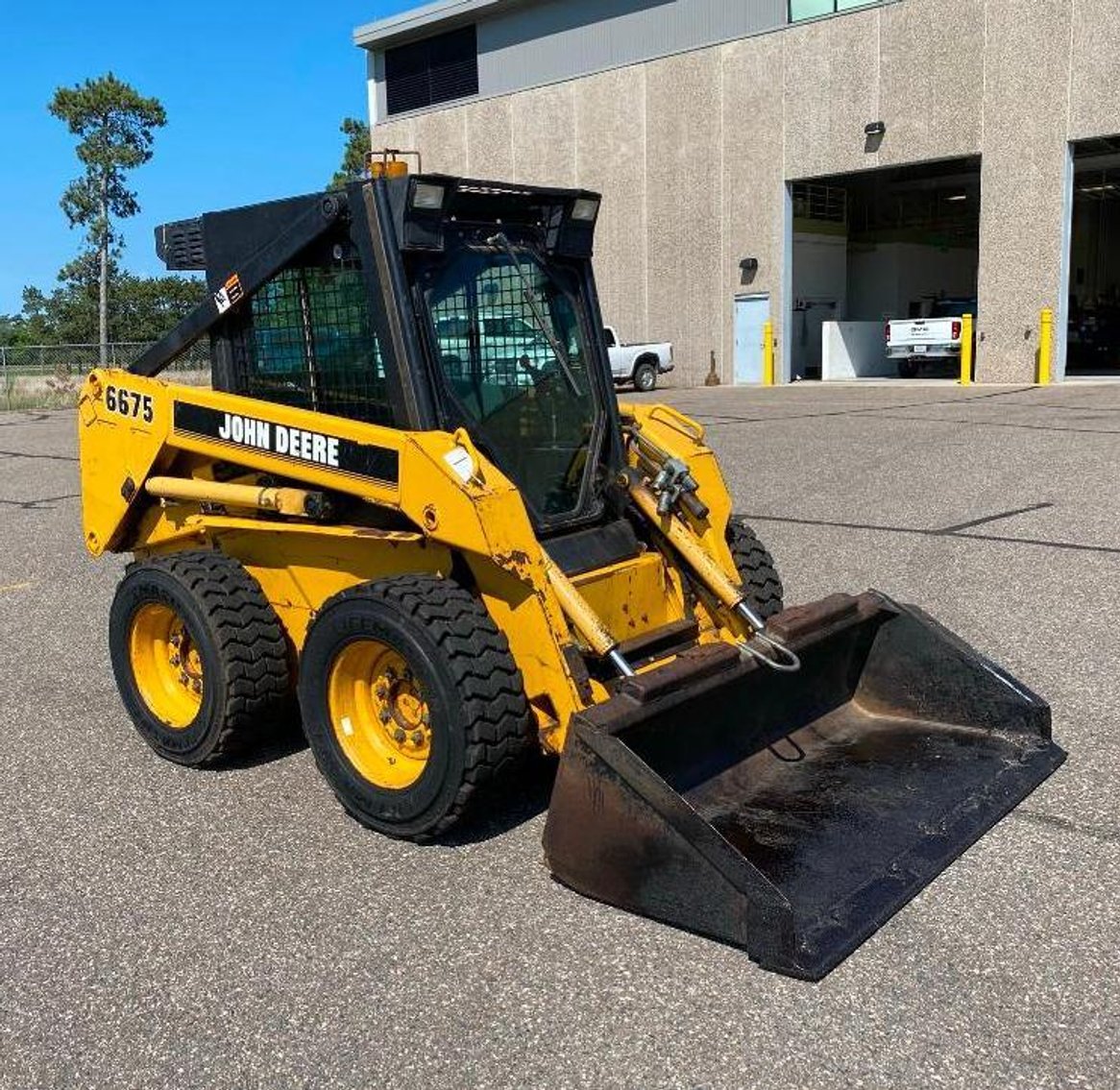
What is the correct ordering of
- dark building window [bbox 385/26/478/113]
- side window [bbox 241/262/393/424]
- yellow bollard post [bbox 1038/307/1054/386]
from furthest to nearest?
dark building window [bbox 385/26/478/113], yellow bollard post [bbox 1038/307/1054/386], side window [bbox 241/262/393/424]

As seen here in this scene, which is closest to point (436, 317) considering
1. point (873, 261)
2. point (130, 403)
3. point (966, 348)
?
point (130, 403)

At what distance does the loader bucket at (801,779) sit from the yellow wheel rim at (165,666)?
2.11m

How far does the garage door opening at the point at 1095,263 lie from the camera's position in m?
29.6

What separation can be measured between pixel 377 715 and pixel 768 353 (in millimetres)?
25905

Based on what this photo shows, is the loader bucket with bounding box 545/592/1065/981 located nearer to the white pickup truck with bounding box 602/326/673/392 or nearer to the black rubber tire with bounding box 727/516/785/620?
the black rubber tire with bounding box 727/516/785/620

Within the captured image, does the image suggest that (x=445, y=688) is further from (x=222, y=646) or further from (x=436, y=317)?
(x=436, y=317)

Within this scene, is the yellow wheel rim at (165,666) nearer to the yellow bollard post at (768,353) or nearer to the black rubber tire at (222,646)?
the black rubber tire at (222,646)

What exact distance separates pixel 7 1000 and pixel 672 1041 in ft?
5.92

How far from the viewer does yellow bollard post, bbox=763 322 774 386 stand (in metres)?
28.9

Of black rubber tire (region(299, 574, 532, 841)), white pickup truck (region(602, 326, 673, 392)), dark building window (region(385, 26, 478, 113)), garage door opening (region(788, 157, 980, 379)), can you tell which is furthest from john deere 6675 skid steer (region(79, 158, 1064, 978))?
dark building window (region(385, 26, 478, 113))

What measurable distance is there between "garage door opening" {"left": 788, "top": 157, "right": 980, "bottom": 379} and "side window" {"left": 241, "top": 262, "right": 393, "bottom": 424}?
25335 mm

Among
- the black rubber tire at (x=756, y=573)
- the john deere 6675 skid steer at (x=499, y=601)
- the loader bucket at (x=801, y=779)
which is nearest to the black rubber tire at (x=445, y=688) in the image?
the john deere 6675 skid steer at (x=499, y=601)

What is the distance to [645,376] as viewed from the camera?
28.5m

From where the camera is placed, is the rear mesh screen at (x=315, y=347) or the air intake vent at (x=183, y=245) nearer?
the rear mesh screen at (x=315, y=347)
